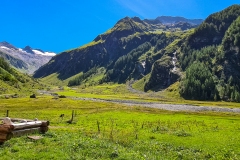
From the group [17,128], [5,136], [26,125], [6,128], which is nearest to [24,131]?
[26,125]

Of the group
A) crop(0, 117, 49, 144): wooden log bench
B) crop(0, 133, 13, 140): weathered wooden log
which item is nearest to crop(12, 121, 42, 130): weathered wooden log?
crop(0, 117, 49, 144): wooden log bench

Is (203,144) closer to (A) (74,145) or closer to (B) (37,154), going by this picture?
(A) (74,145)

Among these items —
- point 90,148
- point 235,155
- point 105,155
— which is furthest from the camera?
point 235,155

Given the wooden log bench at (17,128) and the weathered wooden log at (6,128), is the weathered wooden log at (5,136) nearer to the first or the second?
the wooden log bench at (17,128)

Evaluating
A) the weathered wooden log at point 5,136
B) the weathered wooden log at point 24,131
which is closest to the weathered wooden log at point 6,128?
the weathered wooden log at point 5,136

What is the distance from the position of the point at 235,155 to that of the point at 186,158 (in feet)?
21.6

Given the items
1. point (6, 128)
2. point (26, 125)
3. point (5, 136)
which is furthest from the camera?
point (26, 125)

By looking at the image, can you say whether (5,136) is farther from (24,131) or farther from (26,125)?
(26,125)

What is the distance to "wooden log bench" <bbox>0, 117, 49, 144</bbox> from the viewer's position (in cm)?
2591

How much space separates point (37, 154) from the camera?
21938 millimetres

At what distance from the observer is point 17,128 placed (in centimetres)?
2786

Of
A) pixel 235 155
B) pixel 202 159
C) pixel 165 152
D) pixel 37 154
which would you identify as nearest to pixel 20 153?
pixel 37 154

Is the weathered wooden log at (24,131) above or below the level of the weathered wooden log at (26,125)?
below

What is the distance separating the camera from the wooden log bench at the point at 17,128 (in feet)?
85.0
